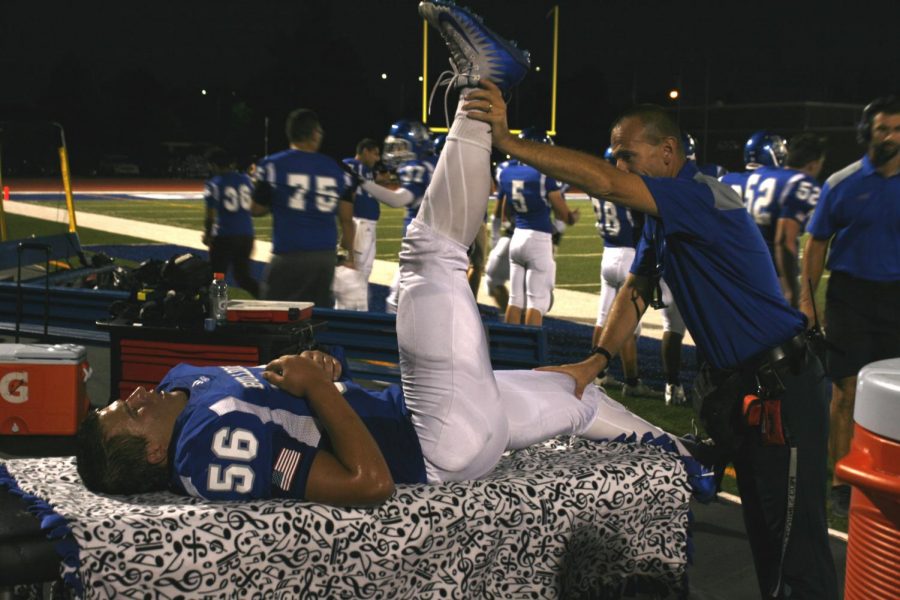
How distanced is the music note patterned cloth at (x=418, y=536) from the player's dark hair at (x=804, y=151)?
168 inches

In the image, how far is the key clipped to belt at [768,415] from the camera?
10.1ft

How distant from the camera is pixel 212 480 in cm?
300

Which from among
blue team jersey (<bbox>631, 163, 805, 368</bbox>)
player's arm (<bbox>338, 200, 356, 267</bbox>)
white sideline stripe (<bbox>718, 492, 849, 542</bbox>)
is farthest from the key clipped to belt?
player's arm (<bbox>338, 200, 356, 267</bbox>)

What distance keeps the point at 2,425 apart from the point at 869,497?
5.33 m

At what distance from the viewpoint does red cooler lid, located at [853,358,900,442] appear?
5.85ft

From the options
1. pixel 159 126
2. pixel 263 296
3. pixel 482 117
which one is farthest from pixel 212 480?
pixel 159 126

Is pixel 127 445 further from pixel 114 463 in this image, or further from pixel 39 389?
pixel 39 389

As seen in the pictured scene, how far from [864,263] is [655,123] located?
7.99 feet

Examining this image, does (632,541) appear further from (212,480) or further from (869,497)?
(869,497)

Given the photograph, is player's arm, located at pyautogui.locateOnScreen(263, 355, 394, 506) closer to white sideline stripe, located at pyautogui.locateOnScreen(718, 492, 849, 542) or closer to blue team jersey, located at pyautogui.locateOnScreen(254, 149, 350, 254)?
white sideline stripe, located at pyautogui.locateOnScreen(718, 492, 849, 542)

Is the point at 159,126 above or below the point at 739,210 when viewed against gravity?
above

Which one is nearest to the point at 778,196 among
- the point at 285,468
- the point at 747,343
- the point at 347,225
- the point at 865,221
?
the point at 865,221

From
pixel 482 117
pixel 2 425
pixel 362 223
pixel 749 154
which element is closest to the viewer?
pixel 482 117

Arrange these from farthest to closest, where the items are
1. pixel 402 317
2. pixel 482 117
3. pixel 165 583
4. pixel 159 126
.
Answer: pixel 159 126 → pixel 402 317 → pixel 482 117 → pixel 165 583
